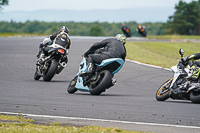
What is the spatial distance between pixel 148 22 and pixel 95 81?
476 feet

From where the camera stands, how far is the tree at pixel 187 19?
95.9 metres

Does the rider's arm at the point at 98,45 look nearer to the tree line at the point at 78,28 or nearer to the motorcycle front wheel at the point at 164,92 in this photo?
the motorcycle front wheel at the point at 164,92

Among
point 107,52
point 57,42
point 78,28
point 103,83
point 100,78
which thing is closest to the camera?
point 103,83

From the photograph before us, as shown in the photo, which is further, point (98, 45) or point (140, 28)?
point (140, 28)

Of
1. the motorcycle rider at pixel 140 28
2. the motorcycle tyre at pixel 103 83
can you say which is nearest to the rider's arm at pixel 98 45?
the motorcycle tyre at pixel 103 83

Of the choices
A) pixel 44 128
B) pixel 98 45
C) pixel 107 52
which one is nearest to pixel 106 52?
pixel 107 52

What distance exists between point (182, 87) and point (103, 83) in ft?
5.86

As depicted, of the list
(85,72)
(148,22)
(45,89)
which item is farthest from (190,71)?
(148,22)

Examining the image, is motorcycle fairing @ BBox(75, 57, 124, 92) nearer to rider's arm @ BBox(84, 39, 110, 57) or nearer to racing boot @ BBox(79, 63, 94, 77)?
racing boot @ BBox(79, 63, 94, 77)

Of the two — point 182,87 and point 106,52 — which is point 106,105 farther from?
point 106,52

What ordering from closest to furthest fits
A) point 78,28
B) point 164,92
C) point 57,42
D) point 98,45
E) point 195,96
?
point 195,96
point 164,92
point 98,45
point 57,42
point 78,28

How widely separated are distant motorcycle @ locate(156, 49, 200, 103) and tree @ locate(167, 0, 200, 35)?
277 feet

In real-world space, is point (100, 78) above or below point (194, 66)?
below

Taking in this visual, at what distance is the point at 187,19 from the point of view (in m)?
97.9
